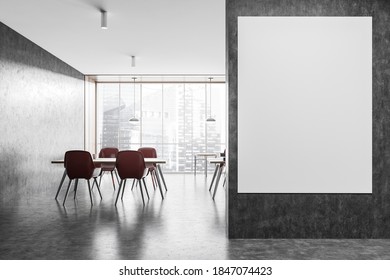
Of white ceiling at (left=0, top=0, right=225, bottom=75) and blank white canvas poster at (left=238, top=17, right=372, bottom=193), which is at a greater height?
white ceiling at (left=0, top=0, right=225, bottom=75)

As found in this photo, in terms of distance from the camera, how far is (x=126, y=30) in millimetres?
5531

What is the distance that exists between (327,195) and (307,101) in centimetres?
91

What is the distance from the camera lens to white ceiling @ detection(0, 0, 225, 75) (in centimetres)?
454

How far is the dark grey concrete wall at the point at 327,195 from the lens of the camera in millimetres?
3395

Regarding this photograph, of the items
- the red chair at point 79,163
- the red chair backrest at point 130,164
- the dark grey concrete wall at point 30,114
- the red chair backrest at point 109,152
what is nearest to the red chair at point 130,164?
the red chair backrest at point 130,164

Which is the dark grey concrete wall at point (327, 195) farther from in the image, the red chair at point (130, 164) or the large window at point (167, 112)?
the large window at point (167, 112)

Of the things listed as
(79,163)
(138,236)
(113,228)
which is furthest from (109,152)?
(138,236)

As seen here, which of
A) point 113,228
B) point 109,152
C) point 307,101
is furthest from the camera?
point 109,152

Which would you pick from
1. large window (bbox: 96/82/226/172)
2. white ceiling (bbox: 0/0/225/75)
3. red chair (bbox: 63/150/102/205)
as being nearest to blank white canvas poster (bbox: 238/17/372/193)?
white ceiling (bbox: 0/0/225/75)

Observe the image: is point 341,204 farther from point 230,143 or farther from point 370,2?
point 370,2

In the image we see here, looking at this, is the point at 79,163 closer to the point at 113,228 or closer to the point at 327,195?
the point at 113,228

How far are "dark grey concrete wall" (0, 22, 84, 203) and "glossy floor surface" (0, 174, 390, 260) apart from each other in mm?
677

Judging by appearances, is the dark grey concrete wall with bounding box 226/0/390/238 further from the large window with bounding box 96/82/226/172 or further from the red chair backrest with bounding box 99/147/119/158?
the large window with bounding box 96/82/226/172

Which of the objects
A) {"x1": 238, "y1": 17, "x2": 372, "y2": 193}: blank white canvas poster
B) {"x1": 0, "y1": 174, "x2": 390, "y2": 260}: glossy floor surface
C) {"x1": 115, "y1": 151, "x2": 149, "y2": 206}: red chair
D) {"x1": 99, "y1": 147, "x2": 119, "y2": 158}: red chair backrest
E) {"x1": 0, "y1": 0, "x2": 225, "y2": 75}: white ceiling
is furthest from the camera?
{"x1": 99, "y1": 147, "x2": 119, "y2": 158}: red chair backrest
